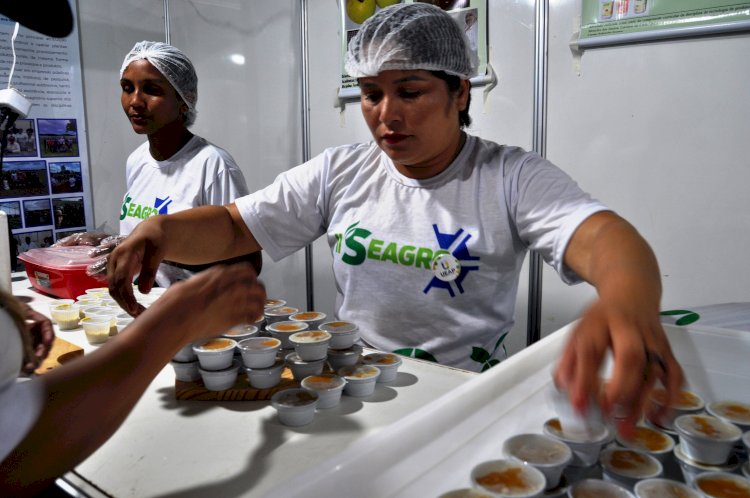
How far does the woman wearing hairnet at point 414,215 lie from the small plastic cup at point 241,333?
0.27 metres

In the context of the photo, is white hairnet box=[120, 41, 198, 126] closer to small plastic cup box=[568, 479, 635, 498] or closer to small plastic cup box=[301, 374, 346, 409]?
small plastic cup box=[301, 374, 346, 409]

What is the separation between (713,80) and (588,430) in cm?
189

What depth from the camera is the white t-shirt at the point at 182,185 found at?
2.47 m

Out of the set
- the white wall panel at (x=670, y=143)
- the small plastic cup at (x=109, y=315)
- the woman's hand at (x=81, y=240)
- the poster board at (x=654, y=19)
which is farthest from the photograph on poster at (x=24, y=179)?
the poster board at (x=654, y=19)

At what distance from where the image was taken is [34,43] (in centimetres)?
351

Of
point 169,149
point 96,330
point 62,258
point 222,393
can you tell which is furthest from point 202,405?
point 169,149

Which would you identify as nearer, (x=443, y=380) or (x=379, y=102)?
(x=443, y=380)

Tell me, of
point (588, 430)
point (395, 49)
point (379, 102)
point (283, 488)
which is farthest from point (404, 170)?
point (283, 488)

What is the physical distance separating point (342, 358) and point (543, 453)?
0.56 metres

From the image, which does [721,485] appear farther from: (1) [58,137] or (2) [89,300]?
(1) [58,137]

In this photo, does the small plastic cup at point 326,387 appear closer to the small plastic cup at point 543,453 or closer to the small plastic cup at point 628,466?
the small plastic cup at point 543,453

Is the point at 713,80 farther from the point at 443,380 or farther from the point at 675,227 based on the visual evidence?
the point at 443,380

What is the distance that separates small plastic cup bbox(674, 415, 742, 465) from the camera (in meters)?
0.84

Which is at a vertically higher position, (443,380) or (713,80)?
(713,80)
